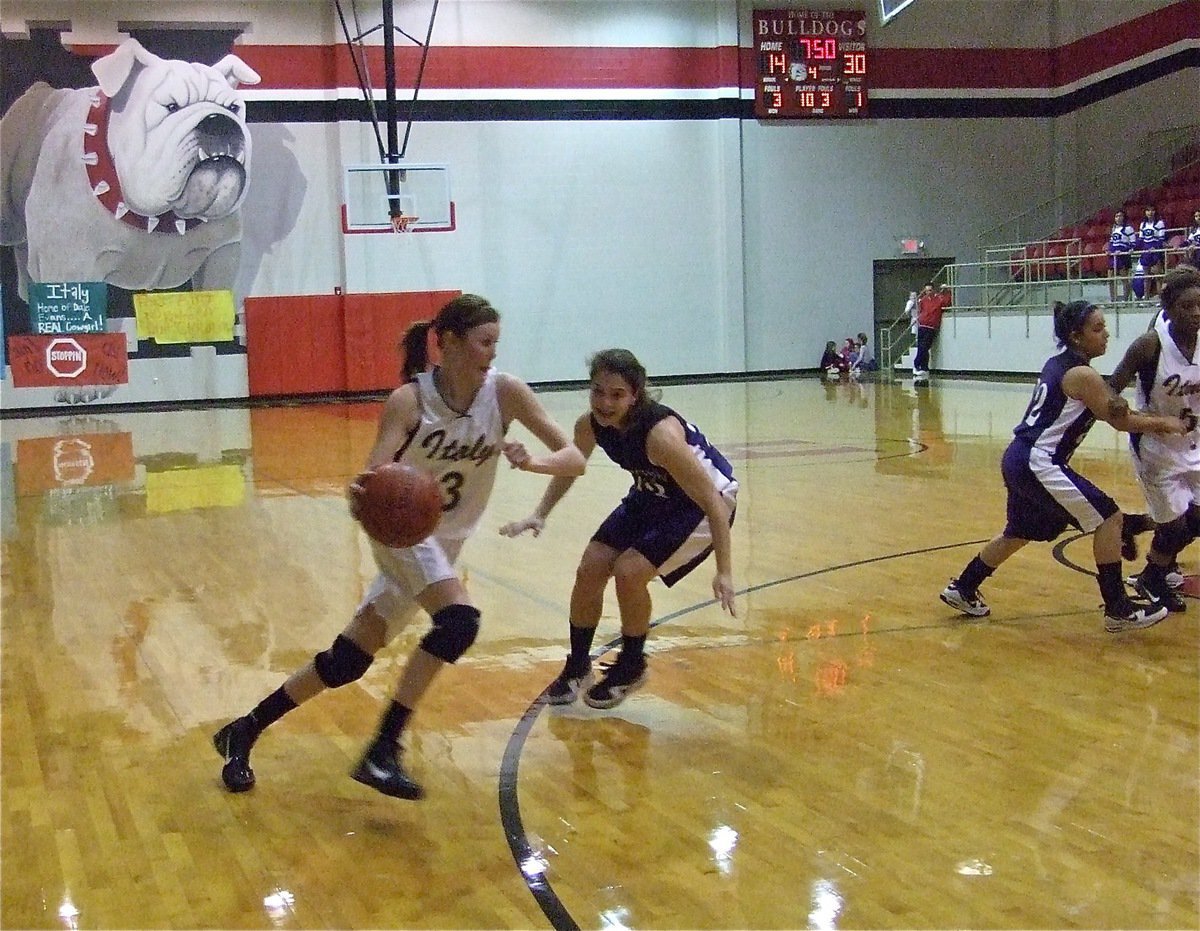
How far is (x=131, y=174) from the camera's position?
69.8ft

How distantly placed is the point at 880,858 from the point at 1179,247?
17750mm

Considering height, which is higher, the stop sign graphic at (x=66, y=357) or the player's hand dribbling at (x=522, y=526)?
the stop sign graphic at (x=66, y=357)

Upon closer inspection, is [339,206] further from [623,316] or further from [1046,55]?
[1046,55]

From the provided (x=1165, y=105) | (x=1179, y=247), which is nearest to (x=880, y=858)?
(x=1179, y=247)

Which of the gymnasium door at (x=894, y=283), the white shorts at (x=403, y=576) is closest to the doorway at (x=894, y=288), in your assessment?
the gymnasium door at (x=894, y=283)

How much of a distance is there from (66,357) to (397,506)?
19.7 metres

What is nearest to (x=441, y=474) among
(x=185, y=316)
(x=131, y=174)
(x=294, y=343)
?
(x=294, y=343)

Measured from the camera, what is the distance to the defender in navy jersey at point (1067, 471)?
17.3 feet

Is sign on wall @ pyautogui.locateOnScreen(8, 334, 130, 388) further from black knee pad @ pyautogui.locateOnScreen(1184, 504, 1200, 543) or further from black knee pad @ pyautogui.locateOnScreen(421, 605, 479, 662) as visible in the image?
black knee pad @ pyautogui.locateOnScreen(421, 605, 479, 662)

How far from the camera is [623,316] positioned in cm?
2405

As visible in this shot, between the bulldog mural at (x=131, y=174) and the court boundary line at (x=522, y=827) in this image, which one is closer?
the court boundary line at (x=522, y=827)

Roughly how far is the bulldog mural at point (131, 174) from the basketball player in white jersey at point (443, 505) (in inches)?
750

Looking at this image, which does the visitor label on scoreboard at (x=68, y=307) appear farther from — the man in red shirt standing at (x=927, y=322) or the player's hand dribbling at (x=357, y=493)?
the player's hand dribbling at (x=357, y=493)

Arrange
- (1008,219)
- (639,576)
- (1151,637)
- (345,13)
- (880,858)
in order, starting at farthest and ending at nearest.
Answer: (1008,219) → (345,13) → (1151,637) → (639,576) → (880,858)
